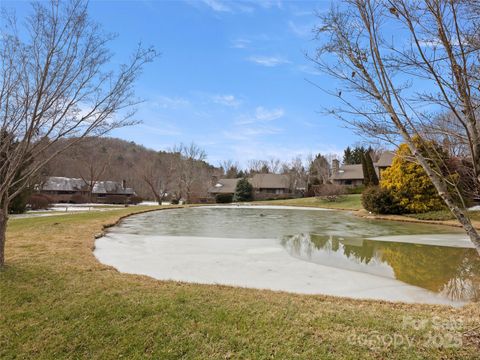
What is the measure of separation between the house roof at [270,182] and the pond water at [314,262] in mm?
42473

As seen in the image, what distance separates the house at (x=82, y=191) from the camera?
41303mm

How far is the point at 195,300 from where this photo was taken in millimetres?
4156

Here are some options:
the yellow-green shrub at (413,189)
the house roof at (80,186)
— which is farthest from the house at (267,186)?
the yellow-green shrub at (413,189)

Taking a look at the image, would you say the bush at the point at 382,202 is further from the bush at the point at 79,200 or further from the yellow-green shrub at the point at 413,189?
the bush at the point at 79,200

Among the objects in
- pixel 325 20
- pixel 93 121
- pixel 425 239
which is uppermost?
pixel 325 20

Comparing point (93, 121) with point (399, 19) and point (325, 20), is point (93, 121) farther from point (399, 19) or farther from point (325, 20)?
point (399, 19)

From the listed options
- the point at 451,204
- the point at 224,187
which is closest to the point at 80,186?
the point at 224,187

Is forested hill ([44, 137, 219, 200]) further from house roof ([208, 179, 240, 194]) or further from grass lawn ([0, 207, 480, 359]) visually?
grass lawn ([0, 207, 480, 359])

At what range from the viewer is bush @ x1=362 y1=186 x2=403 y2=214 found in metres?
20.1

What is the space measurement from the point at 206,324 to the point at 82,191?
47.2 m

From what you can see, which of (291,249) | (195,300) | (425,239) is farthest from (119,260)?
(425,239)

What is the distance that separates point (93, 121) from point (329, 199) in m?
31.4

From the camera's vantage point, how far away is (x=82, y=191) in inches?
1766

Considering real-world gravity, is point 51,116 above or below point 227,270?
above
